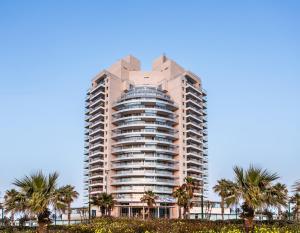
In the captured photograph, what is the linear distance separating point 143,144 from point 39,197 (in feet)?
361

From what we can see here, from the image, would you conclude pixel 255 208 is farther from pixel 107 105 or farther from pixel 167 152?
pixel 107 105

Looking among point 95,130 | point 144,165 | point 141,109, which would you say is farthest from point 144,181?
point 95,130

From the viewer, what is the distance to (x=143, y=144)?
463 ft

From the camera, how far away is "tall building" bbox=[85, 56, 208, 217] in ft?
450

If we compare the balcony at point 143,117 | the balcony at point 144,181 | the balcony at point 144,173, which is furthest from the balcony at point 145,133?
the balcony at point 144,181

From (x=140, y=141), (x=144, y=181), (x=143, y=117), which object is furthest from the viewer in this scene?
(x=143, y=117)

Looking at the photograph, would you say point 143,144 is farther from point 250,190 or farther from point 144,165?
point 250,190

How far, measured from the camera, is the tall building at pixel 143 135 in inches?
5404

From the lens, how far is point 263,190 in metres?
32.5

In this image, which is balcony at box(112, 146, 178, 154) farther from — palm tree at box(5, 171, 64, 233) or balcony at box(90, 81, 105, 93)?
palm tree at box(5, 171, 64, 233)

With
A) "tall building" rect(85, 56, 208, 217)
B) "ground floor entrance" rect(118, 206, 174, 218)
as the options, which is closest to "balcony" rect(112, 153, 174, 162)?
"tall building" rect(85, 56, 208, 217)

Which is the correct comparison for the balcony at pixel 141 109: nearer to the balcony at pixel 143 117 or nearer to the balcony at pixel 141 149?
the balcony at pixel 143 117

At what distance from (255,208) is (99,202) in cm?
6709

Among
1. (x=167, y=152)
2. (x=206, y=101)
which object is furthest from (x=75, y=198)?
(x=206, y=101)
